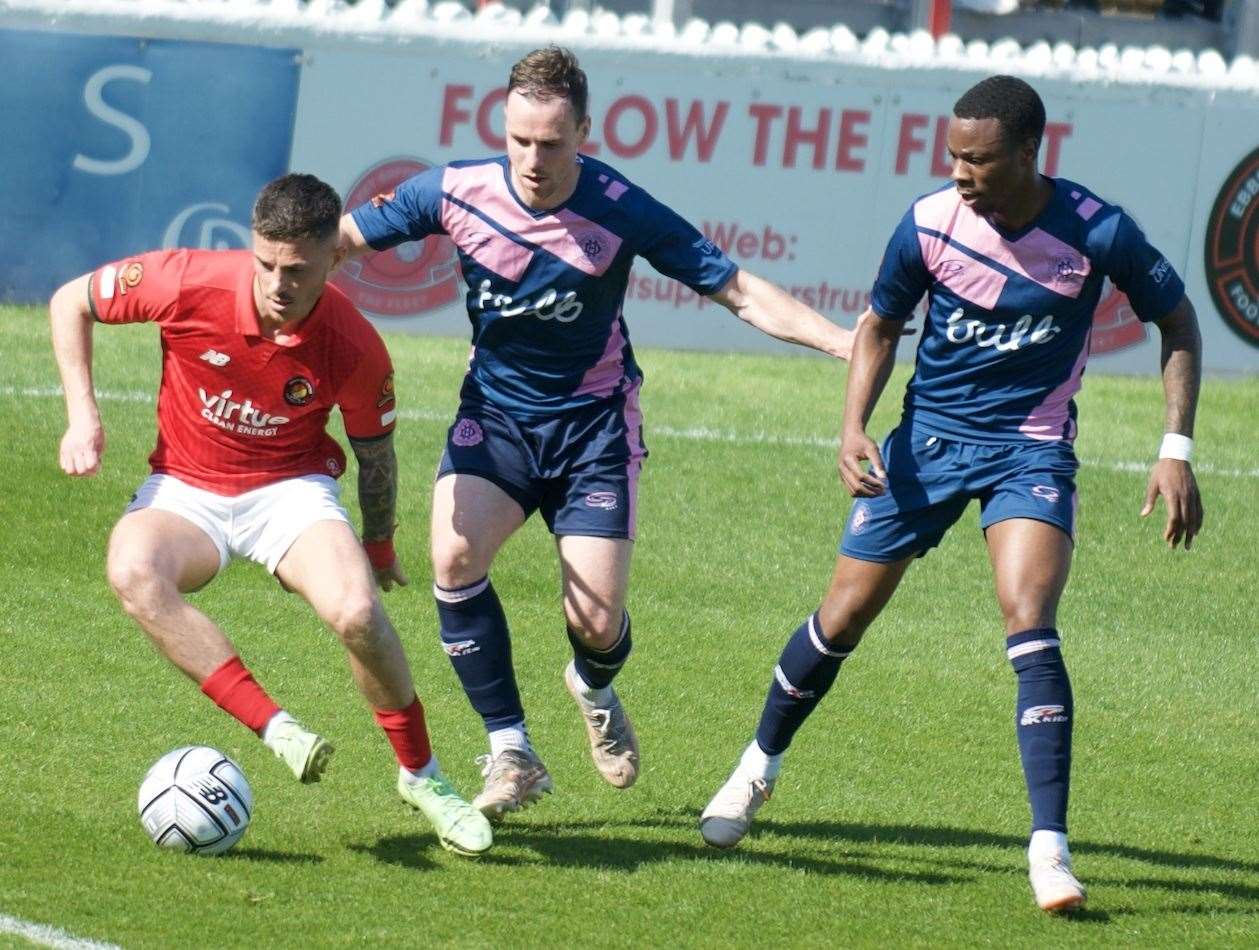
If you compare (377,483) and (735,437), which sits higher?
(377,483)

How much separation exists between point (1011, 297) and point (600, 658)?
1.83m

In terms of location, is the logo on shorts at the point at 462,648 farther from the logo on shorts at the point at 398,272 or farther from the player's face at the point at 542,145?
the logo on shorts at the point at 398,272

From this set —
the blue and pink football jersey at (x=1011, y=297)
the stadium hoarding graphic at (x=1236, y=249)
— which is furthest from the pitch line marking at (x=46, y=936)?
the stadium hoarding graphic at (x=1236, y=249)

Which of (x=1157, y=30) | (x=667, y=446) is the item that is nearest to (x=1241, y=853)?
(x=667, y=446)

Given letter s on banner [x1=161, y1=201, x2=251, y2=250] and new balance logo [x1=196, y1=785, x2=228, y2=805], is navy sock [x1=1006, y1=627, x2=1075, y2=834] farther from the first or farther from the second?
letter s on banner [x1=161, y1=201, x2=251, y2=250]

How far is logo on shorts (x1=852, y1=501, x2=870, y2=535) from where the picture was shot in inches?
242

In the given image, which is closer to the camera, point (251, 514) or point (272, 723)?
point (272, 723)

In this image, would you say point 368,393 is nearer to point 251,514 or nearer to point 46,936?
point 251,514

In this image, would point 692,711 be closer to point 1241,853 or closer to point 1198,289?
point 1241,853

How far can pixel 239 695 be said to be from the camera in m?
5.67

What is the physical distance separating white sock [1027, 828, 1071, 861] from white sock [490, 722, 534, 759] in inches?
65.2

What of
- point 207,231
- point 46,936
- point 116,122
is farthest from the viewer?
point 207,231

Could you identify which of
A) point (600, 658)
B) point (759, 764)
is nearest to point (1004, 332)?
point (759, 764)

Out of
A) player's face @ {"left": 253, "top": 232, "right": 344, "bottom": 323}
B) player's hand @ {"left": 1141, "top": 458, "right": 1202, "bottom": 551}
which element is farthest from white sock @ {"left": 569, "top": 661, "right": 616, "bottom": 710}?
player's hand @ {"left": 1141, "top": 458, "right": 1202, "bottom": 551}
